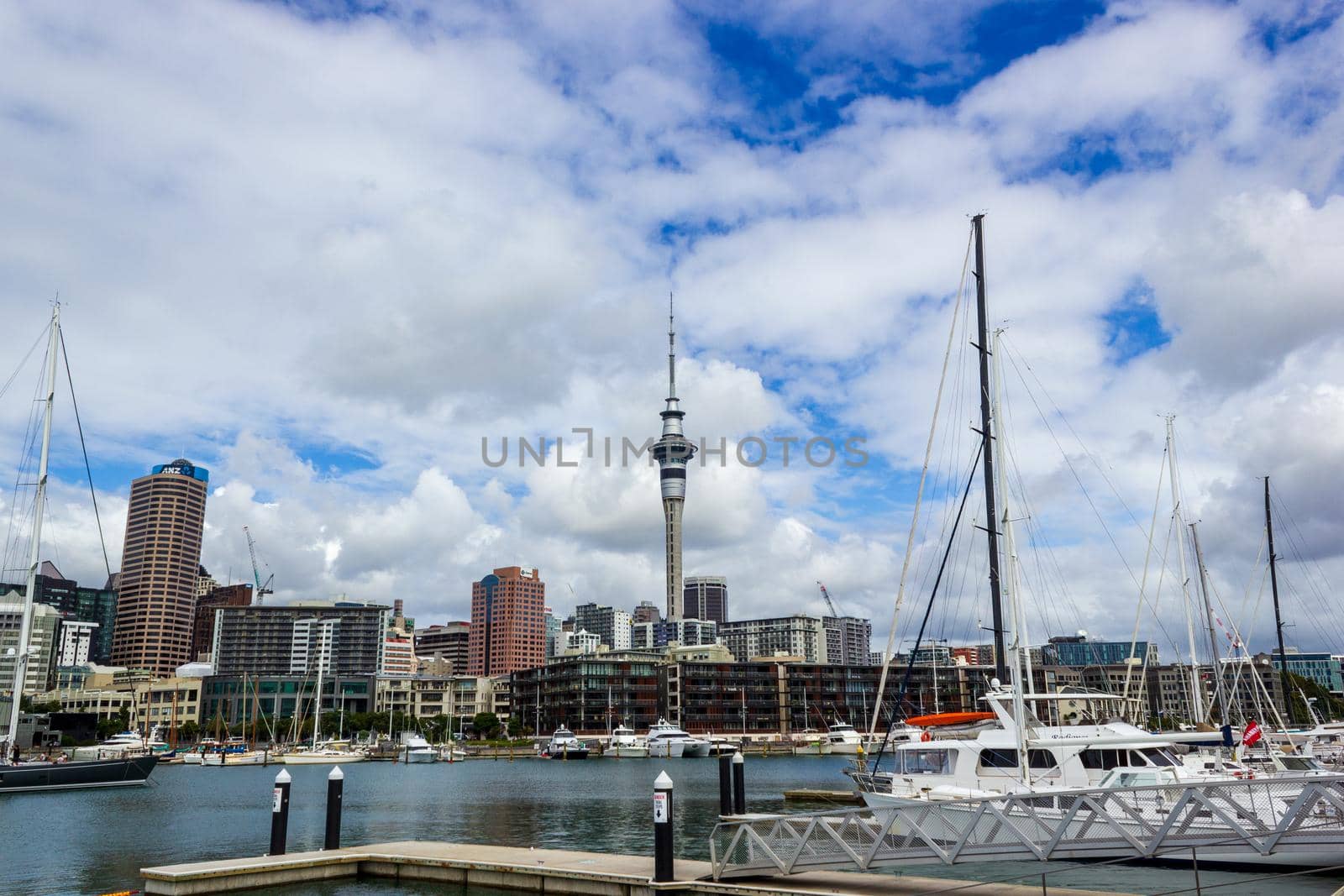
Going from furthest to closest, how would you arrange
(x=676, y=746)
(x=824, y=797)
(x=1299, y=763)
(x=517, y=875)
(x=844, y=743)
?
(x=676, y=746)
(x=844, y=743)
(x=824, y=797)
(x=1299, y=763)
(x=517, y=875)

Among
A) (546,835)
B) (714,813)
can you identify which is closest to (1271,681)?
(714,813)

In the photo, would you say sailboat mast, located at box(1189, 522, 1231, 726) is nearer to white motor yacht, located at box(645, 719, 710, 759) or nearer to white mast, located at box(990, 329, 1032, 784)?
white mast, located at box(990, 329, 1032, 784)

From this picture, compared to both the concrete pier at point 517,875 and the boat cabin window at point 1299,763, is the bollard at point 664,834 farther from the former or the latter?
the boat cabin window at point 1299,763

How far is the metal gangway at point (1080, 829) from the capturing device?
23250 millimetres

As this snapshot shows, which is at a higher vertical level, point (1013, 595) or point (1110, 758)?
point (1013, 595)

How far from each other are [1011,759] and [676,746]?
133528 mm

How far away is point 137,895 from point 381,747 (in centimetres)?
15364

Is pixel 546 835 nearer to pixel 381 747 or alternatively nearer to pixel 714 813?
pixel 714 813

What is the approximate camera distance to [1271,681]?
199875mm

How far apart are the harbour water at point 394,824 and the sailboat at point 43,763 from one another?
2.06m

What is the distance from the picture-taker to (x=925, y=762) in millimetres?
40750

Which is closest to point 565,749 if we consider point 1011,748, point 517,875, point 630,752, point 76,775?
point 630,752

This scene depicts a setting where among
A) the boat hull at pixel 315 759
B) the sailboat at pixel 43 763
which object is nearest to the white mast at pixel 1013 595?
the sailboat at pixel 43 763

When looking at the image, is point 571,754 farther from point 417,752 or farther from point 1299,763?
point 1299,763
